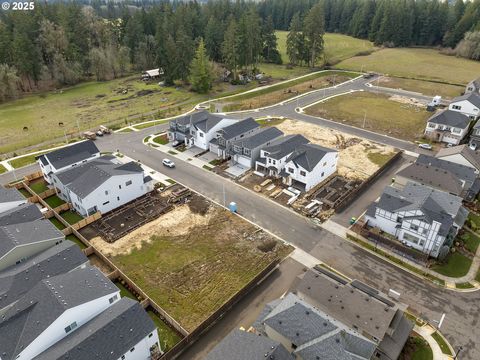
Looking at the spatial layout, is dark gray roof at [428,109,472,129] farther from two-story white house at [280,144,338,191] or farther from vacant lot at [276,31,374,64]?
vacant lot at [276,31,374,64]

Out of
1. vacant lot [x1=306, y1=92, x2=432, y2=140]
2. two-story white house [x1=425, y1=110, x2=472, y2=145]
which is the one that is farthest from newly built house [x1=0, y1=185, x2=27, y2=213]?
two-story white house [x1=425, y1=110, x2=472, y2=145]

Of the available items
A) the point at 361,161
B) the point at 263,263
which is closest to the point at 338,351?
the point at 263,263

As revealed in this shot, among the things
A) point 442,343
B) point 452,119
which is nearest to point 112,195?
point 442,343

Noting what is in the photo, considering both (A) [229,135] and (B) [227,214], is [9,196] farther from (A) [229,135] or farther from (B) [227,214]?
(A) [229,135]

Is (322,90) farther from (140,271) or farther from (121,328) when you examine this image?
(121,328)

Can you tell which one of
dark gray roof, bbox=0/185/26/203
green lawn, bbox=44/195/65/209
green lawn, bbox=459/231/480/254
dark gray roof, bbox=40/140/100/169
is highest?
dark gray roof, bbox=40/140/100/169

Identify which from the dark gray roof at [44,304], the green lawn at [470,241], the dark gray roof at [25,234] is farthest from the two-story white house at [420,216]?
the dark gray roof at [25,234]

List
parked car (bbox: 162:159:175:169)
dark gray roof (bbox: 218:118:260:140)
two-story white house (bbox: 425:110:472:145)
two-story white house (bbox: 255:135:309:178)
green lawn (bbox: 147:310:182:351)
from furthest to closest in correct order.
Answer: two-story white house (bbox: 425:110:472:145), dark gray roof (bbox: 218:118:260:140), parked car (bbox: 162:159:175:169), two-story white house (bbox: 255:135:309:178), green lawn (bbox: 147:310:182:351)
